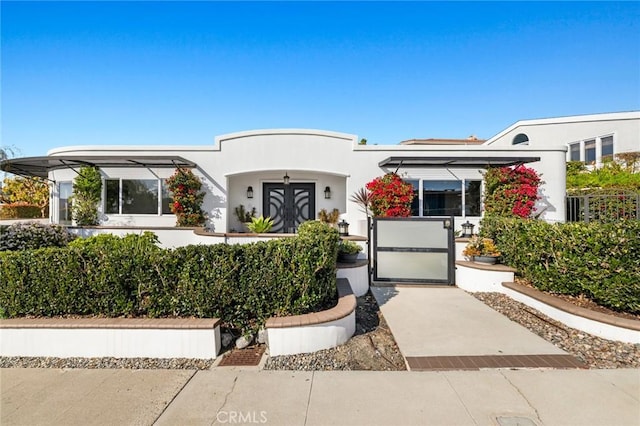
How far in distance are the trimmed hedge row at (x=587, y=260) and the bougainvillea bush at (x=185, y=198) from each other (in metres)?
9.89

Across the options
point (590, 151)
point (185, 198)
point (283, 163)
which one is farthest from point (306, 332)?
point (590, 151)

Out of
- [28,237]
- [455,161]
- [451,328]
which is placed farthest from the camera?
[455,161]

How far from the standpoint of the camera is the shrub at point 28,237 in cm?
567

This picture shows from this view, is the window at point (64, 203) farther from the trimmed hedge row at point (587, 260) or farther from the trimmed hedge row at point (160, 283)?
the trimmed hedge row at point (587, 260)

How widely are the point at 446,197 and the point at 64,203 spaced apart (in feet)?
48.9

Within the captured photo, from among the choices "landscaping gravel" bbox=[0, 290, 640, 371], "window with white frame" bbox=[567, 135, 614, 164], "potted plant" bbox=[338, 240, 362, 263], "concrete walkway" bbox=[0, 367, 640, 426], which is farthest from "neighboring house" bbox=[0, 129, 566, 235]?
"window with white frame" bbox=[567, 135, 614, 164]

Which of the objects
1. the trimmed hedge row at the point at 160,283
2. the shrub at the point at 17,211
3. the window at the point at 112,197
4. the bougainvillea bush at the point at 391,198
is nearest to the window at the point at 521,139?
the bougainvillea bush at the point at 391,198

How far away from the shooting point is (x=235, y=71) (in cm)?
1153

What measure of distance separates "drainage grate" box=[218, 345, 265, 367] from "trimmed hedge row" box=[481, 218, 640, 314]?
515 centimetres

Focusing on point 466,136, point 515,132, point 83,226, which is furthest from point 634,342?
point 466,136

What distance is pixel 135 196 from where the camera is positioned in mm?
11094

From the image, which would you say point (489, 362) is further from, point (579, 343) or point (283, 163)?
point (283, 163)

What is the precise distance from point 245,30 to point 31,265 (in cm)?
869

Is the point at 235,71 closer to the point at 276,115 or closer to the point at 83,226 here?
the point at 276,115
